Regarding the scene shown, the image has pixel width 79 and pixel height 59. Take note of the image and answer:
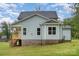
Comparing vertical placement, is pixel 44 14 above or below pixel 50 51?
above

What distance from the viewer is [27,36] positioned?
14.9 meters

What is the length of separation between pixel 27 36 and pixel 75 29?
485 millimetres

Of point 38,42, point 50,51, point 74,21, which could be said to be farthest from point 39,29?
point 74,21

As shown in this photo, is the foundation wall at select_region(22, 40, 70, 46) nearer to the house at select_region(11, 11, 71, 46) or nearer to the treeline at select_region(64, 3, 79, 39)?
the house at select_region(11, 11, 71, 46)

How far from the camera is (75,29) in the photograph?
14883 millimetres

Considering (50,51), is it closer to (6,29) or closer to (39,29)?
(39,29)

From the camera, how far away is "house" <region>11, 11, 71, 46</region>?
1488cm

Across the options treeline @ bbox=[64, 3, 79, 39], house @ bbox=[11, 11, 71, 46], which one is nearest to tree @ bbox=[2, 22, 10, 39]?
house @ bbox=[11, 11, 71, 46]

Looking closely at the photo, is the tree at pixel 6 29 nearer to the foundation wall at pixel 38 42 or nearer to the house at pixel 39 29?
the house at pixel 39 29

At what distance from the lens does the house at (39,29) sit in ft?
48.8

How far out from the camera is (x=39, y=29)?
14.9 m

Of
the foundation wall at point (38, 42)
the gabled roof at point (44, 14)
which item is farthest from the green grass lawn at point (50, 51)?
the gabled roof at point (44, 14)

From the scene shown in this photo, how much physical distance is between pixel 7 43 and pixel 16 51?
121 millimetres

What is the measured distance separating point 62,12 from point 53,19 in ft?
0.37
